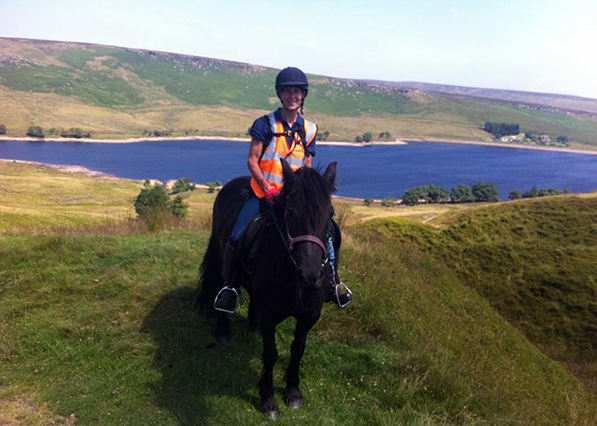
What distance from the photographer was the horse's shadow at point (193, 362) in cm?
518

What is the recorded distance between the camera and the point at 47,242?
9.78 metres

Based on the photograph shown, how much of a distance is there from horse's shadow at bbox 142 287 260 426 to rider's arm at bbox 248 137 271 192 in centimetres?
244

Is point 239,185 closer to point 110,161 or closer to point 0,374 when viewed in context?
point 0,374

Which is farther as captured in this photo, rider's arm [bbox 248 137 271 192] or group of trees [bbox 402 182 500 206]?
group of trees [bbox 402 182 500 206]

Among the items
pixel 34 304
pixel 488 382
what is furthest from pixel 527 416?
pixel 34 304

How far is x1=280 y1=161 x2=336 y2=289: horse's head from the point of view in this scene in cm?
391

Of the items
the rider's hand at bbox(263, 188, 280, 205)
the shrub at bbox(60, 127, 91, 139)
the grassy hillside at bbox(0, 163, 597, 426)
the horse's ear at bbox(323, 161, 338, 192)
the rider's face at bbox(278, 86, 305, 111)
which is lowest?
the shrub at bbox(60, 127, 91, 139)

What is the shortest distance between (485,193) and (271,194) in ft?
342

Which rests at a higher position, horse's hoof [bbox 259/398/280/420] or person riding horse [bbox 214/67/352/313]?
person riding horse [bbox 214/67/352/313]

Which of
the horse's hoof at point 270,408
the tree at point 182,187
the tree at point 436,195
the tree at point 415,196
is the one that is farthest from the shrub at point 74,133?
the horse's hoof at point 270,408

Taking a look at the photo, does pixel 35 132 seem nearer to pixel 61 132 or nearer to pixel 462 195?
pixel 61 132

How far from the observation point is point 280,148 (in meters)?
5.20

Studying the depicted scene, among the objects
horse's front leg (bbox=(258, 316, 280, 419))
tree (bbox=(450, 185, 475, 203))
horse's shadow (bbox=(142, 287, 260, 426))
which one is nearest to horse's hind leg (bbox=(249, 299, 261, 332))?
horse's shadow (bbox=(142, 287, 260, 426))

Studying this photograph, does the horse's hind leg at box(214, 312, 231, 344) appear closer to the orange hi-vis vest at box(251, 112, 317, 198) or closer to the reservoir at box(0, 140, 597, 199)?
the orange hi-vis vest at box(251, 112, 317, 198)
